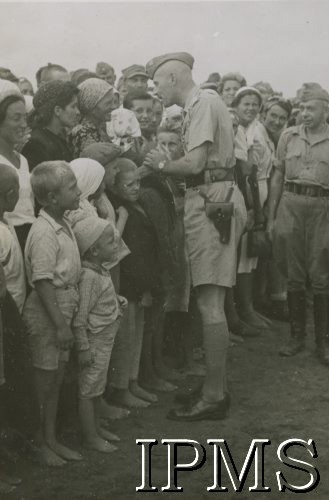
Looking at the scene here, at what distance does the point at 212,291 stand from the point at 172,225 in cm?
72

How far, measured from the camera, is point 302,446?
13.5 feet

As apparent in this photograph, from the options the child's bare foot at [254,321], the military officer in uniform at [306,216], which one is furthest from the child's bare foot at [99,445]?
the child's bare foot at [254,321]

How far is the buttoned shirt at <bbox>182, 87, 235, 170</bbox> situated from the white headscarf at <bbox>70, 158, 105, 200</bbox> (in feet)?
2.05

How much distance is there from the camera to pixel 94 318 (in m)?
3.92

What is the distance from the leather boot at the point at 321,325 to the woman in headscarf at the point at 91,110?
224 centimetres

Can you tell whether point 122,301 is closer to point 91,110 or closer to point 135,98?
point 91,110

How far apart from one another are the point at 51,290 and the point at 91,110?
1.50 metres

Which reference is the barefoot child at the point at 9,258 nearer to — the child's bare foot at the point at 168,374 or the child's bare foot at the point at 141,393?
the child's bare foot at the point at 141,393

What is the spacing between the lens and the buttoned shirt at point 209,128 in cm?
448

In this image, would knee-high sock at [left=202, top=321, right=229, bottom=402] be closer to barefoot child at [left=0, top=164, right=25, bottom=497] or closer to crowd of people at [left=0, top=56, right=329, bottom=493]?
crowd of people at [left=0, top=56, right=329, bottom=493]

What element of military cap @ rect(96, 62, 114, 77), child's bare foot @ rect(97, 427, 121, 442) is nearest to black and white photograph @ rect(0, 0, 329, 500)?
child's bare foot @ rect(97, 427, 121, 442)

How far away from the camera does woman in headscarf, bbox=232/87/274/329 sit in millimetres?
6652

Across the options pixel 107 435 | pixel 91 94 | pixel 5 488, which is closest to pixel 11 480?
pixel 5 488

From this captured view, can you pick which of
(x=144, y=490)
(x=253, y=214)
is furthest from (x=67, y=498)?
(x=253, y=214)
